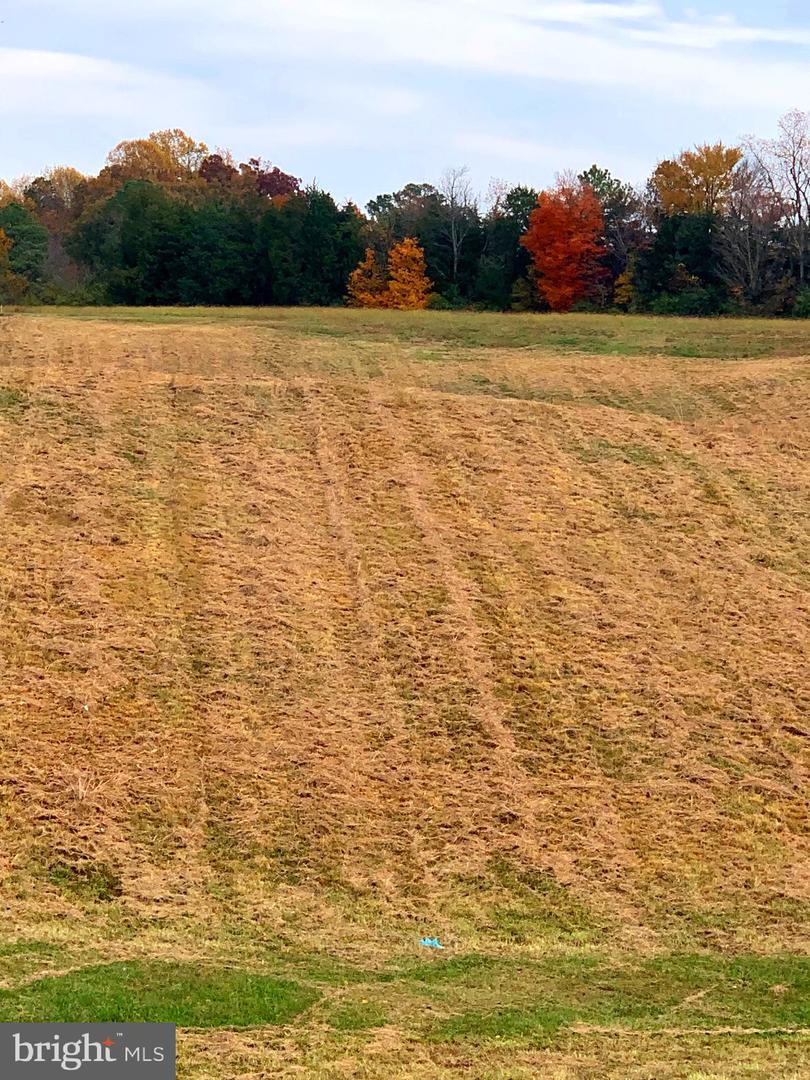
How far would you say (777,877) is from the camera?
36.8ft

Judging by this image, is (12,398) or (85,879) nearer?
(85,879)

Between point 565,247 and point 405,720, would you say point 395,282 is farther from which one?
point 405,720

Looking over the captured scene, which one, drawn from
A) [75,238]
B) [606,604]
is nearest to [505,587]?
[606,604]

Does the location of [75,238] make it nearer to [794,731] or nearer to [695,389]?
[695,389]

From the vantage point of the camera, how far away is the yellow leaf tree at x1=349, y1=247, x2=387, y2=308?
47.7 metres

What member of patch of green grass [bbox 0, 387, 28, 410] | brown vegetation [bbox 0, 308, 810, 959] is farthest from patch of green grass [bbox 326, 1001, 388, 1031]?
patch of green grass [bbox 0, 387, 28, 410]

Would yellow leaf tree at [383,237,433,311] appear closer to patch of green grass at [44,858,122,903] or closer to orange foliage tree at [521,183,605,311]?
orange foliage tree at [521,183,605,311]

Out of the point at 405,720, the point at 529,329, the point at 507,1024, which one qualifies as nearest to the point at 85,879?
the point at 405,720

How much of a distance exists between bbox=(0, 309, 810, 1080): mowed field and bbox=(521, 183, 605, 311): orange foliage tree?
23.4m

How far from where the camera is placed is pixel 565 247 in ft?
157

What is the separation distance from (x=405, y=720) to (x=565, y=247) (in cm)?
3688

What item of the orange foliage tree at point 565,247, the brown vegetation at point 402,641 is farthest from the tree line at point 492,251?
the brown vegetation at point 402,641

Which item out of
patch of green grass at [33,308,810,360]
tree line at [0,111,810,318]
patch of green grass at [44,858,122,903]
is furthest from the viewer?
tree line at [0,111,810,318]

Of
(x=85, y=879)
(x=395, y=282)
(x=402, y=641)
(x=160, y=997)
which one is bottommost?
(x=85, y=879)
